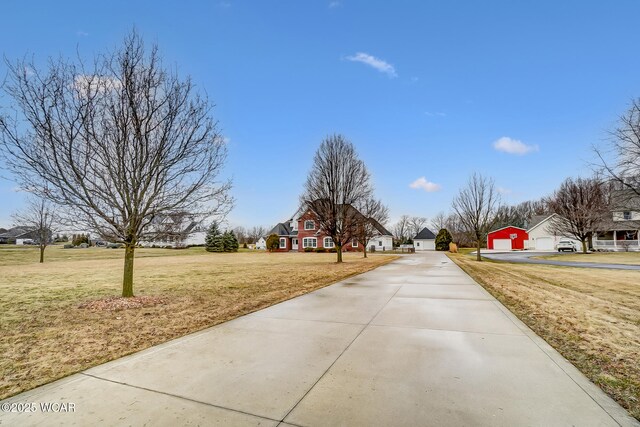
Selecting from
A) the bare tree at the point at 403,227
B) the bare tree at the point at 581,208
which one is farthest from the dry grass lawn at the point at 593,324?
the bare tree at the point at 403,227

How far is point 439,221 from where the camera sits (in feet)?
296

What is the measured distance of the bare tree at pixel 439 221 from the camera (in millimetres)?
89188

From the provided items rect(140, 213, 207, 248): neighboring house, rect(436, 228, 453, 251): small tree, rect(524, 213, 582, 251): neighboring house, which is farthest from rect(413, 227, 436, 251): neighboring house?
rect(140, 213, 207, 248): neighboring house

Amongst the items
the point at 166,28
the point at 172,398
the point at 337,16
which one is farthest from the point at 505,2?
the point at 172,398

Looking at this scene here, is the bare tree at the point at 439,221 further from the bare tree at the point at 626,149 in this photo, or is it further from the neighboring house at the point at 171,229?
the neighboring house at the point at 171,229

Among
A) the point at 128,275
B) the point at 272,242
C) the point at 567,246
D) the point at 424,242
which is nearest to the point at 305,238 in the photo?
the point at 272,242

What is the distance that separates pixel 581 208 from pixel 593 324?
3758 centimetres

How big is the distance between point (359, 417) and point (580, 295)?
9.59 m

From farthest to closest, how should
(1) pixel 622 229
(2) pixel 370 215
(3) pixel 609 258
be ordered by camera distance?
1. (1) pixel 622 229
2. (2) pixel 370 215
3. (3) pixel 609 258

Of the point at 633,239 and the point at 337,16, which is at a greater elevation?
the point at 337,16

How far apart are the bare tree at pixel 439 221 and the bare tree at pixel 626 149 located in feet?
256

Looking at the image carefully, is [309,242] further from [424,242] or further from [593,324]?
[593,324]

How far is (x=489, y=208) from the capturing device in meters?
25.3

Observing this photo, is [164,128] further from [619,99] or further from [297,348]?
[619,99]
